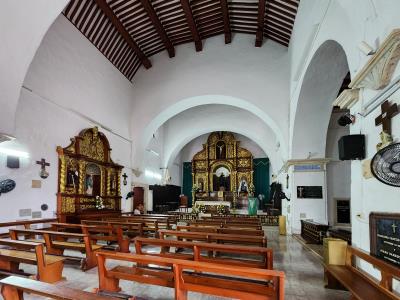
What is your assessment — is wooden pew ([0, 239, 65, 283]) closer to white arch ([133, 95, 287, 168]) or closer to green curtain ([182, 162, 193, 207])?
white arch ([133, 95, 287, 168])

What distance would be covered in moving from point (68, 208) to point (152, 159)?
733 centimetres

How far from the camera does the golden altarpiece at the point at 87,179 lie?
7168 mm

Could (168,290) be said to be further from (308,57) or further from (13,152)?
(308,57)

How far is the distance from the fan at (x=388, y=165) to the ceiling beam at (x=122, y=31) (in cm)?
806

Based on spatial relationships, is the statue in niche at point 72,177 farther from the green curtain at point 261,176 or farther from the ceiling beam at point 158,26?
the green curtain at point 261,176

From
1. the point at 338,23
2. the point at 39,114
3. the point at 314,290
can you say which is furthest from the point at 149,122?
the point at 314,290

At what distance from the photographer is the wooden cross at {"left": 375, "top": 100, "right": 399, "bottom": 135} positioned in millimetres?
2480

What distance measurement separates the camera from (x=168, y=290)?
3.05 meters

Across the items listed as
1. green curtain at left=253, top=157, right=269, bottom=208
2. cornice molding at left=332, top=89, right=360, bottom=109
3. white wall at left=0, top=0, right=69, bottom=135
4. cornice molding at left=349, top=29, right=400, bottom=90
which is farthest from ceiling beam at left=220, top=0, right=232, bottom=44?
green curtain at left=253, top=157, right=269, bottom=208

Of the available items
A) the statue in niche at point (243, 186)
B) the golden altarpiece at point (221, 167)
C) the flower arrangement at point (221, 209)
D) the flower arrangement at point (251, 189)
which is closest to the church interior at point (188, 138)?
the flower arrangement at point (221, 209)

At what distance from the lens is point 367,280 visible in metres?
2.67

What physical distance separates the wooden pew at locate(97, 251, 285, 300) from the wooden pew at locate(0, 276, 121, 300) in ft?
2.32

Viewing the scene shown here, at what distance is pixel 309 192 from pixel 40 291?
7.61 meters

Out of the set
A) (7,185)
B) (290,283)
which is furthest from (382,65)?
(7,185)
